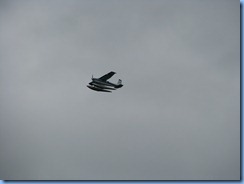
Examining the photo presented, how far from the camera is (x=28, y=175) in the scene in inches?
5920

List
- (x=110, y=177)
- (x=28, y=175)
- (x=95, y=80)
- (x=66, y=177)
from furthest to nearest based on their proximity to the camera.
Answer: (x=28, y=175) < (x=66, y=177) < (x=110, y=177) < (x=95, y=80)

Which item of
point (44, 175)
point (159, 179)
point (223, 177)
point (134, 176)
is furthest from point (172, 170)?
point (44, 175)

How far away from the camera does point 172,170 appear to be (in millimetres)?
139250

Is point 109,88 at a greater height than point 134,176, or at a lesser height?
greater

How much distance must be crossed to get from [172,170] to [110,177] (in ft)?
71.0

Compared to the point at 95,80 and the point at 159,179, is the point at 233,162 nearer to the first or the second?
the point at 159,179

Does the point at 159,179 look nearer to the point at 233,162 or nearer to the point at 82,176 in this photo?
the point at 82,176

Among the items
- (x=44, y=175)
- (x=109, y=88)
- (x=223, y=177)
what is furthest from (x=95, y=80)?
(x=223, y=177)

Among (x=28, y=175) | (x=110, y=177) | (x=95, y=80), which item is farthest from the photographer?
(x=28, y=175)

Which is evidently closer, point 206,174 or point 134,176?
point 134,176

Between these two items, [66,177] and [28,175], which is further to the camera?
[28,175]

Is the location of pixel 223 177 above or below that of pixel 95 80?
below

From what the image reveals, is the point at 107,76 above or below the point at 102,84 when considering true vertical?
above

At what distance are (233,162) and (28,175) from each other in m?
75.0
